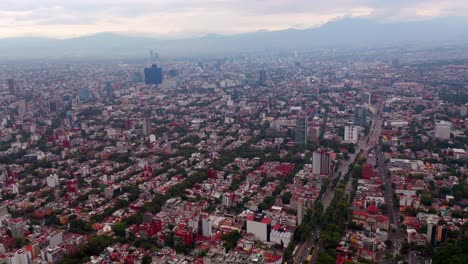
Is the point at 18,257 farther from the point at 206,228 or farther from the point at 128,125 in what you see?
the point at 128,125

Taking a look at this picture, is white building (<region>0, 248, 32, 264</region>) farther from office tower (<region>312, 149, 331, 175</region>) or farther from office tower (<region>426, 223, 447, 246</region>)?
office tower (<region>312, 149, 331, 175</region>)

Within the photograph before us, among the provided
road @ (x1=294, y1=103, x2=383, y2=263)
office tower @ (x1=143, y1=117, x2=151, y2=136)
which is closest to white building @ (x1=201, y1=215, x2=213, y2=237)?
road @ (x1=294, y1=103, x2=383, y2=263)

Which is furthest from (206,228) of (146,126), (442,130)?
(442,130)

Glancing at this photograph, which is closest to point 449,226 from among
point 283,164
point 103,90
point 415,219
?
point 415,219

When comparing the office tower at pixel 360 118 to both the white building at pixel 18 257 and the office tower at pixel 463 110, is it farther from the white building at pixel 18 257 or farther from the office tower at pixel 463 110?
the white building at pixel 18 257

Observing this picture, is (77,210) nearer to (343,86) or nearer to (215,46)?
(343,86)

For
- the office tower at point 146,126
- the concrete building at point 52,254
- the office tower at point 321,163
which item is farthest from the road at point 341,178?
the office tower at point 146,126
